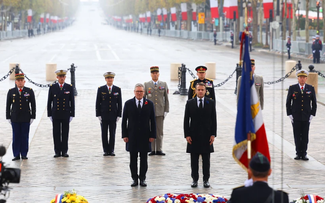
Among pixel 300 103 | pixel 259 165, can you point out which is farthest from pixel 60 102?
pixel 259 165

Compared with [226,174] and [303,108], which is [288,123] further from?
[226,174]

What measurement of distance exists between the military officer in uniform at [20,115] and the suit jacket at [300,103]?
504 cm

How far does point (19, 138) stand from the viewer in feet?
38.5

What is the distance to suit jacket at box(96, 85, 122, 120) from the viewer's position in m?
12.1

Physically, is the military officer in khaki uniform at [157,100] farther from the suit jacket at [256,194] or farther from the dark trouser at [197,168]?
the suit jacket at [256,194]

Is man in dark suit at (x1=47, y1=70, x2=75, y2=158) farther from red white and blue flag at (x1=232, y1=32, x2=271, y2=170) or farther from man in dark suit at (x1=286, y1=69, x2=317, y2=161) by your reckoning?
red white and blue flag at (x1=232, y1=32, x2=271, y2=170)

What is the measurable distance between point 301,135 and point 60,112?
4725 mm

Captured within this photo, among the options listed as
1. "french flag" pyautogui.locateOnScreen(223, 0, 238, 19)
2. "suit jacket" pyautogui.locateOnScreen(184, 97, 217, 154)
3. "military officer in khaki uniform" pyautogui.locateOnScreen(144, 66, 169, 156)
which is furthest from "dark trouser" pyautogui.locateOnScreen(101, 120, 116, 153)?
"french flag" pyautogui.locateOnScreen(223, 0, 238, 19)

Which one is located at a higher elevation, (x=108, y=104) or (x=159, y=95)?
(x=159, y=95)

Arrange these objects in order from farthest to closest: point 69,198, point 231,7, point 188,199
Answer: point 231,7 → point 188,199 → point 69,198

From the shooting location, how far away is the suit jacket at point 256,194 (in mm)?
5082

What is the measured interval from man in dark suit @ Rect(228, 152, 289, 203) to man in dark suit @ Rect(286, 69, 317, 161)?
21.6 feet

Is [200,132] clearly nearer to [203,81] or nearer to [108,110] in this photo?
[203,81]

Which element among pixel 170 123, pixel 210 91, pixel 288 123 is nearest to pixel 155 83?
pixel 210 91
